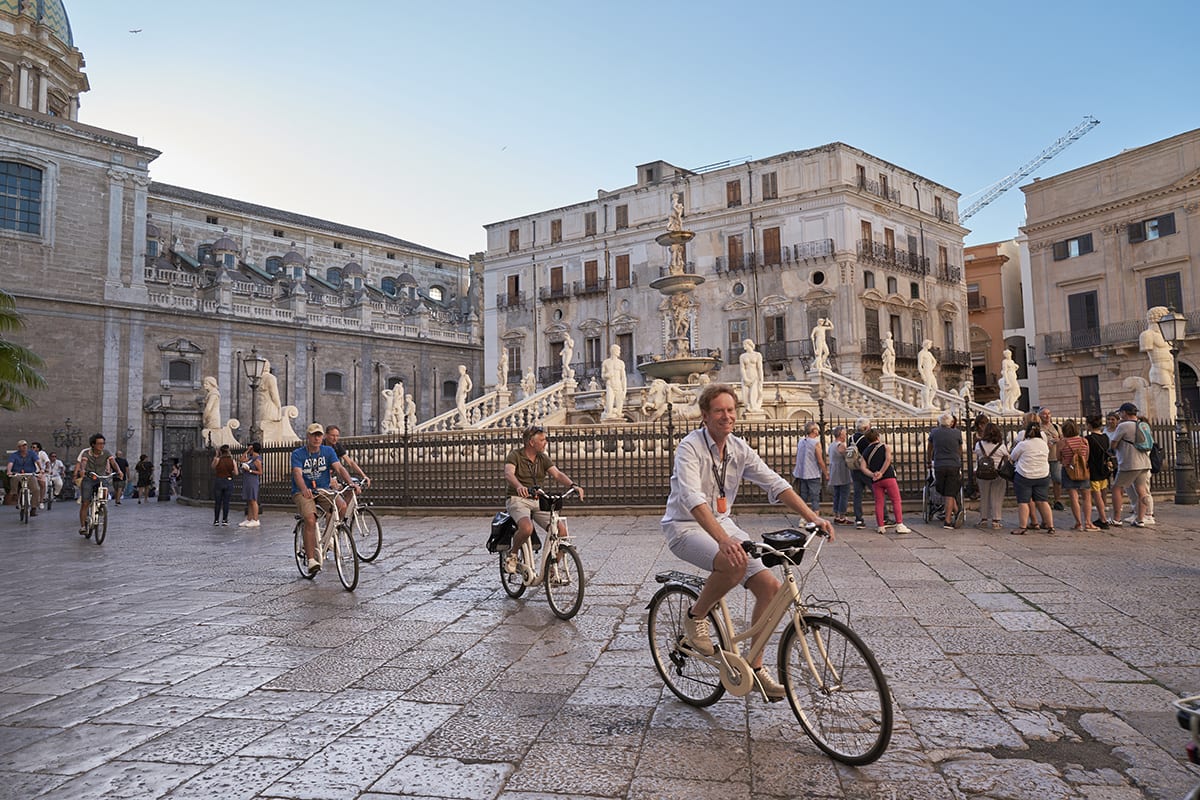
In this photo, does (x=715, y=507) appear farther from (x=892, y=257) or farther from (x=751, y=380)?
(x=892, y=257)

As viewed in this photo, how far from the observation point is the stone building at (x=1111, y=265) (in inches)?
1180

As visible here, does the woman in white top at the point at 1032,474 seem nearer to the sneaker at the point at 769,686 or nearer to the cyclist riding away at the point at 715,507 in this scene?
the cyclist riding away at the point at 715,507

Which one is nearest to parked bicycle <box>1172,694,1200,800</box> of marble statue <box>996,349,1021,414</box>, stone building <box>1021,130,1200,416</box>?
marble statue <box>996,349,1021,414</box>

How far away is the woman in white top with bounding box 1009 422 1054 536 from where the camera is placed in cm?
1014

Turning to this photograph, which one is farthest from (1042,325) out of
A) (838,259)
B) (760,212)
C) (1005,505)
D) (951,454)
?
(951,454)

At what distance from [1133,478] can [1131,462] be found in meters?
0.30

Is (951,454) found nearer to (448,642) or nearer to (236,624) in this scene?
(448,642)

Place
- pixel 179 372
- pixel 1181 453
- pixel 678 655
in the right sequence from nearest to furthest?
1. pixel 678 655
2. pixel 1181 453
3. pixel 179 372

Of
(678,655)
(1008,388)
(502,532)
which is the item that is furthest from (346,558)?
(1008,388)

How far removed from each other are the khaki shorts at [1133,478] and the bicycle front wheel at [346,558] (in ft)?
32.2

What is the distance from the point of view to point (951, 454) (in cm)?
1102

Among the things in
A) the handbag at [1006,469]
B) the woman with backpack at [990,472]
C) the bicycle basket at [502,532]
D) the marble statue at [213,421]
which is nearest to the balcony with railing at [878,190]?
the marble statue at [213,421]

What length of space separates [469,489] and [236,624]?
349 inches

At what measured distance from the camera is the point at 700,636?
393 cm
